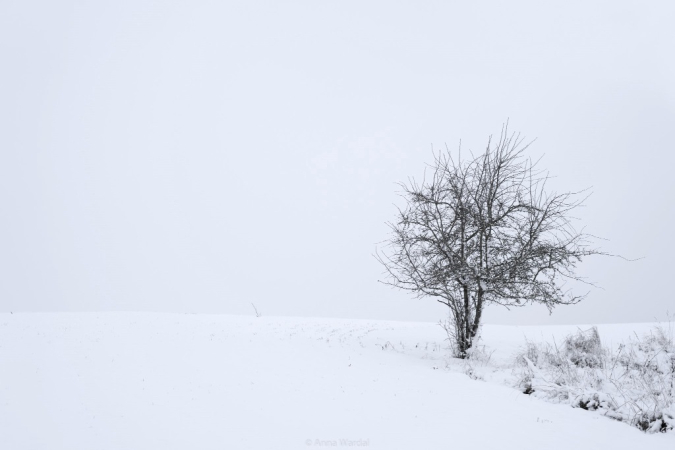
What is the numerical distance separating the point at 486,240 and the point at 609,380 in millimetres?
4891

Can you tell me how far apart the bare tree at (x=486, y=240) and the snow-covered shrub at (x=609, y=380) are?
1745 millimetres

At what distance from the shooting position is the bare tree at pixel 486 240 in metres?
12.4

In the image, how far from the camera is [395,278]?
13516 mm

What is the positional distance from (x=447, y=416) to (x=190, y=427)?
469 cm

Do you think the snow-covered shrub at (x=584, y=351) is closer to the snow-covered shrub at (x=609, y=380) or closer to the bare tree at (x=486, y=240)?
the snow-covered shrub at (x=609, y=380)

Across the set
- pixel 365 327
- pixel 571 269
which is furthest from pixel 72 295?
pixel 571 269

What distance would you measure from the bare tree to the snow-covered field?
2.29 m

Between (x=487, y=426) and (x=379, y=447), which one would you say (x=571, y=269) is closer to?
(x=487, y=426)

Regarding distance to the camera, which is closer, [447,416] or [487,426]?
[487,426]

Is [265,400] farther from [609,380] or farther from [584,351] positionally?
[584,351]

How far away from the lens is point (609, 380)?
909cm

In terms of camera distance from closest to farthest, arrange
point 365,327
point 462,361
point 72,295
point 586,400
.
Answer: point 586,400 → point 462,361 → point 365,327 → point 72,295

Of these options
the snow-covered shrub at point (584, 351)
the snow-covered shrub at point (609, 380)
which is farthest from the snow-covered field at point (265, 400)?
the snow-covered shrub at point (584, 351)

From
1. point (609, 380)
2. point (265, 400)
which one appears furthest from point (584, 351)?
point (265, 400)
